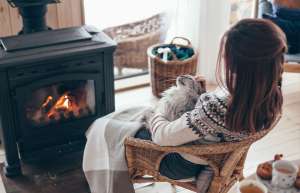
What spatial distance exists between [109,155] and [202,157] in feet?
1.26

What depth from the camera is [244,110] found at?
1512 millimetres

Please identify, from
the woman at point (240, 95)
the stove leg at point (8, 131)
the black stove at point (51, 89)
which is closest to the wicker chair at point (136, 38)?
the black stove at point (51, 89)

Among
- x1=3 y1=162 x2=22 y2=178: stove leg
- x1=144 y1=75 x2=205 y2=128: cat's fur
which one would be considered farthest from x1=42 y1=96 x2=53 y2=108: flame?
x1=144 y1=75 x2=205 y2=128: cat's fur

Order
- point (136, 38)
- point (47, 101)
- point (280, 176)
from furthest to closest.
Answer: point (136, 38) → point (47, 101) → point (280, 176)

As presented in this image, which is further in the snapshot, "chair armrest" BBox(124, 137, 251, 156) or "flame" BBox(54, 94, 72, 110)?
"flame" BBox(54, 94, 72, 110)

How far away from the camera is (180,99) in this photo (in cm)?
177

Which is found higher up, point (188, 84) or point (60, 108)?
point (188, 84)

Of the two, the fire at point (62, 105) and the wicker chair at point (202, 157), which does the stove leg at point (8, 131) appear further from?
the wicker chair at point (202, 157)

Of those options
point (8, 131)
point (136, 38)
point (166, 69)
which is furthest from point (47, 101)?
point (136, 38)

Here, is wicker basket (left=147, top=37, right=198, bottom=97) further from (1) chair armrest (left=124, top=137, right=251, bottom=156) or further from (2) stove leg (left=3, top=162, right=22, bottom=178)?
(1) chair armrest (left=124, top=137, right=251, bottom=156)

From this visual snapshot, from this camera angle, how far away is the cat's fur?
5.75 ft

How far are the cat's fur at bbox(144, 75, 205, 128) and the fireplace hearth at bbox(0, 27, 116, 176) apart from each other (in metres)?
0.63

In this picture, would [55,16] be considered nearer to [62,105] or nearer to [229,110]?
[62,105]

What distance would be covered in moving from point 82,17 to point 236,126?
4.85ft
